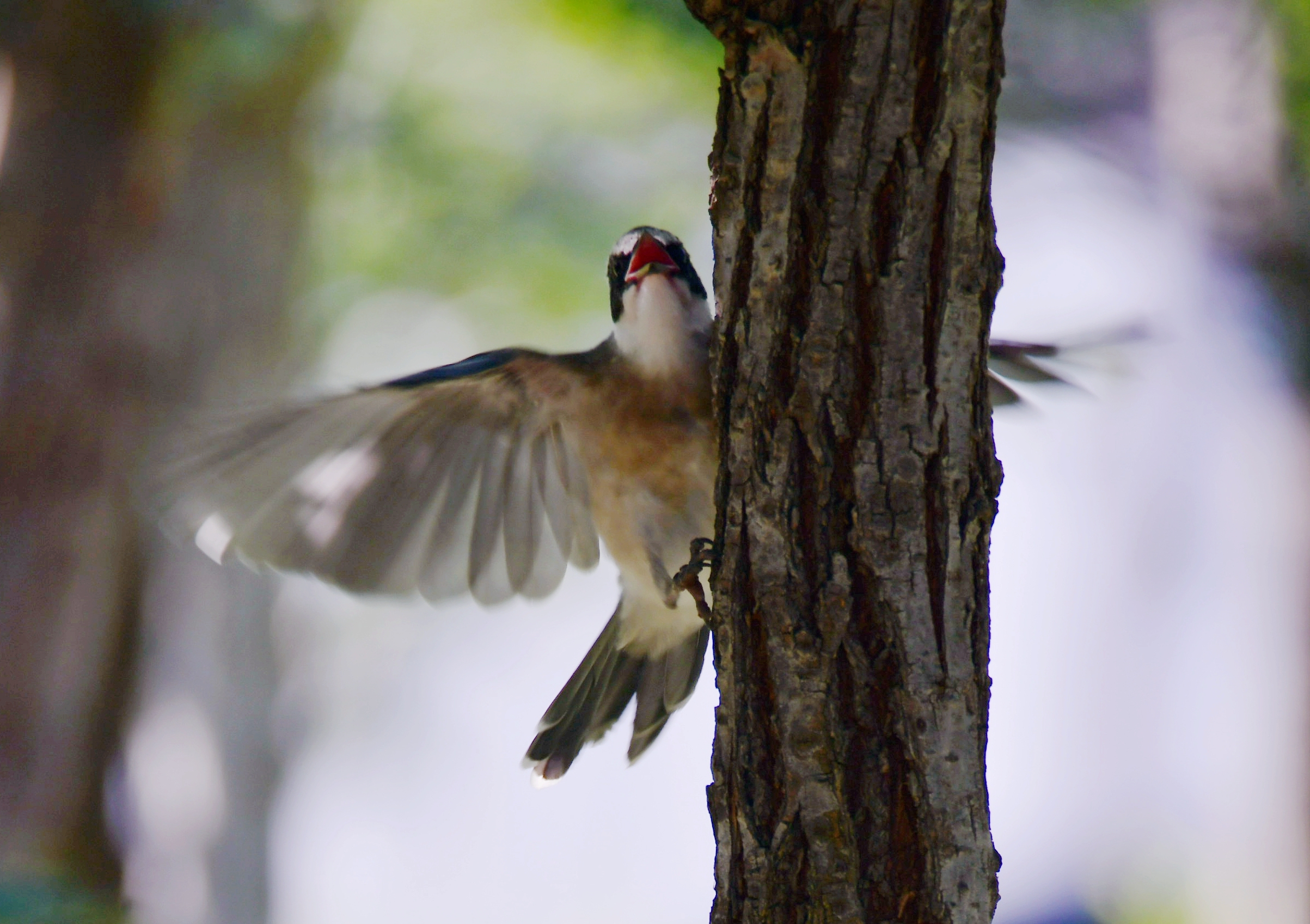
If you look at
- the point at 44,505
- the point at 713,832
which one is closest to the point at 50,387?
the point at 44,505

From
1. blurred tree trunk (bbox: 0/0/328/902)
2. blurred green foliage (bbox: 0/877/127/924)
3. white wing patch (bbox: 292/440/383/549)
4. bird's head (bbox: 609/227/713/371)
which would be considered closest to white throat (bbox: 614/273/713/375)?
bird's head (bbox: 609/227/713/371)

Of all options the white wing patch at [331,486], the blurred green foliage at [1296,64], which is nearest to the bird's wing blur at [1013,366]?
the white wing patch at [331,486]

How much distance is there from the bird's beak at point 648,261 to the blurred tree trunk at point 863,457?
1493mm

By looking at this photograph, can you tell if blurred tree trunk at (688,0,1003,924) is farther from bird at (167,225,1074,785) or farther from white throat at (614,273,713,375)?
white throat at (614,273,713,375)

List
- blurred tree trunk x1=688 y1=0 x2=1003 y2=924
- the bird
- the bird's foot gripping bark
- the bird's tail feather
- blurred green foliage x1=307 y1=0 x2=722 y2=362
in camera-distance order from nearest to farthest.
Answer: blurred tree trunk x1=688 y1=0 x2=1003 y2=924
the bird's foot gripping bark
the bird
the bird's tail feather
blurred green foliage x1=307 y1=0 x2=722 y2=362

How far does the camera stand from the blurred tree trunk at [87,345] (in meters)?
5.85

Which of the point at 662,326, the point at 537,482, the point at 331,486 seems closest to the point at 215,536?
the point at 331,486

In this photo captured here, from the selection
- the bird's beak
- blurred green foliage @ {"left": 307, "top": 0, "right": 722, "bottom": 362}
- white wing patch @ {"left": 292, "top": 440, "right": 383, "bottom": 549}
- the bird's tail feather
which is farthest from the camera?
blurred green foliage @ {"left": 307, "top": 0, "right": 722, "bottom": 362}

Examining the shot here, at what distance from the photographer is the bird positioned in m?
3.14

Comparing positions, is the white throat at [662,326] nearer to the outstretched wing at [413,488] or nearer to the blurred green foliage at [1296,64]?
the outstretched wing at [413,488]

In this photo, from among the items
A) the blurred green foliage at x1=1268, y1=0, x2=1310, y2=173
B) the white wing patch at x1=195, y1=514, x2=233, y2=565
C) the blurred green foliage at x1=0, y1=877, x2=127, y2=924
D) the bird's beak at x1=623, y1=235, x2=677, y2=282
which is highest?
the blurred green foliage at x1=1268, y1=0, x2=1310, y2=173

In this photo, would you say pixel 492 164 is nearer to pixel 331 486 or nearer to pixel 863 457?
pixel 331 486

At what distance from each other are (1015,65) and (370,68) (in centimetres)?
400

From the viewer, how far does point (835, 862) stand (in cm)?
175
